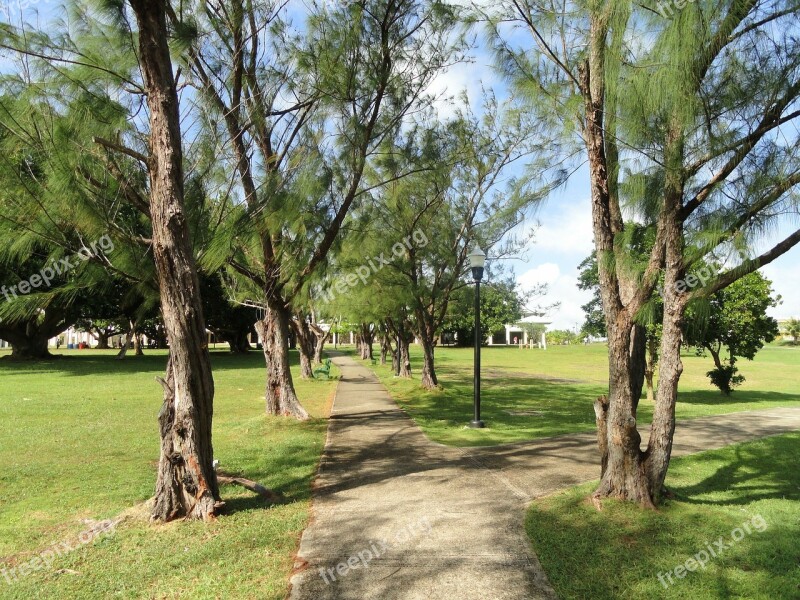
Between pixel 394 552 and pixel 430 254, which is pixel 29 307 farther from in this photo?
pixel 430 254

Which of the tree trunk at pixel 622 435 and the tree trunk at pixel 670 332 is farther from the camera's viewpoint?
the tree trunk at pixel 622 435

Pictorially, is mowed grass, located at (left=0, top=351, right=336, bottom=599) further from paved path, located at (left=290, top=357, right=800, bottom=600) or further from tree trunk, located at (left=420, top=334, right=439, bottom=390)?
tree trunk, located at (left=420, top=334, right=439, bottom=390)

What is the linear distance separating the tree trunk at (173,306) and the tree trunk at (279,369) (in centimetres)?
512

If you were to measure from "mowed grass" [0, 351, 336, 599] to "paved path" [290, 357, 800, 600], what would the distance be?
0.29 meters

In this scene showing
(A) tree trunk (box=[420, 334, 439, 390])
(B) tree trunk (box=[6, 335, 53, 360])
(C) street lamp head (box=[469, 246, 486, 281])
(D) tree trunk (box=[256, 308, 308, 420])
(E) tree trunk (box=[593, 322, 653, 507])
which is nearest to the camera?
(E) tree trunk (box=[593, 322, 653, 507])

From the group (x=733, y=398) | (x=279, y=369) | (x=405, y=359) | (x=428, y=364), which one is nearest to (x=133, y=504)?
(x=279, y=369)

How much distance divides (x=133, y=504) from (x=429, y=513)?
2.73 meters

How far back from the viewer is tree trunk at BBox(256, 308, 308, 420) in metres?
9.94

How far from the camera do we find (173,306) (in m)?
4.67

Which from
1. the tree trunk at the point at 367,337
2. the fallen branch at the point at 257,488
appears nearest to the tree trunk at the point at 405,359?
the tree trunk at the point at 367,337

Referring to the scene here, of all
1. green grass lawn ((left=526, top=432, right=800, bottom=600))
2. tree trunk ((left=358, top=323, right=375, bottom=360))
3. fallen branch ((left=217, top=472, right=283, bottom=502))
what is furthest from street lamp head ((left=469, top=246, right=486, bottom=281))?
tree trunk ((left=358, top=323, right=375, bottom=360))

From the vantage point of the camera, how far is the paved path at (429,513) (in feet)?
11.1

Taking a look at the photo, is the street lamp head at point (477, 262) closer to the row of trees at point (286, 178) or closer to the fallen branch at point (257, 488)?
the row of trees at point (286, 178)

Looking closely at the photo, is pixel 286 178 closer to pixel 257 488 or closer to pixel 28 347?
pixel 257 488
